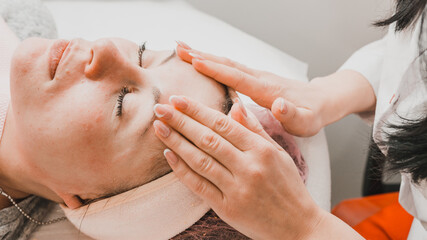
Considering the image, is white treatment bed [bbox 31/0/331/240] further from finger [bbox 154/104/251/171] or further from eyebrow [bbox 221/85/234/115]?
finger [bbox 154/104/251/171]

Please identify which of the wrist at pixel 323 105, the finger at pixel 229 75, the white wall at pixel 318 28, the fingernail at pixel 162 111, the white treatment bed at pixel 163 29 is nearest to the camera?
the fingernail at pixel 162 111

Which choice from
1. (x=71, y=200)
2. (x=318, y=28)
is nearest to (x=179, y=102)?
(x=71, y=200)

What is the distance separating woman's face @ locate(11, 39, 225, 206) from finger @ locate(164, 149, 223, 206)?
0.06 meters

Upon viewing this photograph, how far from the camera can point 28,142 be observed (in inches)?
32.8

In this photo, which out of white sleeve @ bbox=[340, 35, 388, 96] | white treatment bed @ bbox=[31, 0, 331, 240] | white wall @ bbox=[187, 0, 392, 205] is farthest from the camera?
white wall @ bbox=[187, 0, 392, 205]

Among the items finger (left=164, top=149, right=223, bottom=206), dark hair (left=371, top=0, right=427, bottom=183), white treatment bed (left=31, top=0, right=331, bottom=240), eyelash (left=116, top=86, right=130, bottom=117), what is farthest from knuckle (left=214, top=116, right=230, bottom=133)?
white treatment bed (left=31, top=0, right=331, bottom=240)

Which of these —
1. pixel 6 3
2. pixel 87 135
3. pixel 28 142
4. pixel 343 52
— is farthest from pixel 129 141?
pixel 343 52

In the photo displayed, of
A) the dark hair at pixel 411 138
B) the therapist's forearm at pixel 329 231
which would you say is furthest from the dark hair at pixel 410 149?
the therapist's forearm at pixel 329 231

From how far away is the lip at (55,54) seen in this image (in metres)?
0.83

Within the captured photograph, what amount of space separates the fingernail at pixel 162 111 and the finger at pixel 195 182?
0.08 meters

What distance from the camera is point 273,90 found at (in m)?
0.99

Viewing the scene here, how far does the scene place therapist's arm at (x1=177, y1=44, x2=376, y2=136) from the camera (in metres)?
0.91

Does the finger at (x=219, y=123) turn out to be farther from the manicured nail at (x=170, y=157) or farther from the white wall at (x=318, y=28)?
the white wall at (x=318, y=28)

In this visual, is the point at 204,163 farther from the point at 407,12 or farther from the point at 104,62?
the point at 407,12
